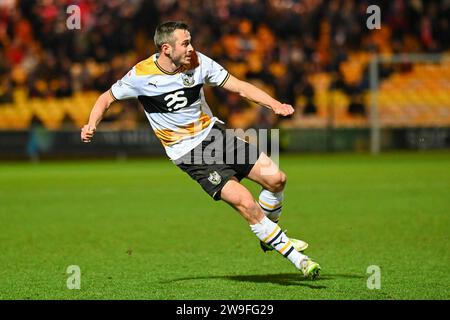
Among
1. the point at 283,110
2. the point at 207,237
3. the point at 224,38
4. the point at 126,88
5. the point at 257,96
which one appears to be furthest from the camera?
the point at 224,38

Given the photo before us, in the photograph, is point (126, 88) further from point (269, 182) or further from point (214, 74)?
point (269, 182)

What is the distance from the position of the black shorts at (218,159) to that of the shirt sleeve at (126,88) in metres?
0.66

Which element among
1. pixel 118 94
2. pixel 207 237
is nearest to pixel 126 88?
pixel 118 94

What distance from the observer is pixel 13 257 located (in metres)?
8.68

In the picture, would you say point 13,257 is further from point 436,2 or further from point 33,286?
point 436,2

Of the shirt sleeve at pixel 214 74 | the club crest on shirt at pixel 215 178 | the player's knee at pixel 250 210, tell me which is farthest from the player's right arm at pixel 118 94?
the player's knee at pixel 250 210

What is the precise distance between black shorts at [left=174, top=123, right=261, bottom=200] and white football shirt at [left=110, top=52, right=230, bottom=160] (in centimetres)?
7

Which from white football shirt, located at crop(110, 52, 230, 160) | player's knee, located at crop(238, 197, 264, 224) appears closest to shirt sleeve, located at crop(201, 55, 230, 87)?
white football shirt, located at crop(110, 52, 230, 160)

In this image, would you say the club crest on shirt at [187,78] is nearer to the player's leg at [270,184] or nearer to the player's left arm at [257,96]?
the player's left arm at [257,96]

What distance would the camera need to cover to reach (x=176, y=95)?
7.19 metres

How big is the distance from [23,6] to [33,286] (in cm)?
1961

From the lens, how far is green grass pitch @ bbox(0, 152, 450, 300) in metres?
6.93

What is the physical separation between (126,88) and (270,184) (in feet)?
4.58

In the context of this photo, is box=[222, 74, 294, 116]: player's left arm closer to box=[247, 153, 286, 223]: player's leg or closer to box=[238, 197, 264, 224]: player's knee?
box=[247, 153, 286, 223]: player's leg
